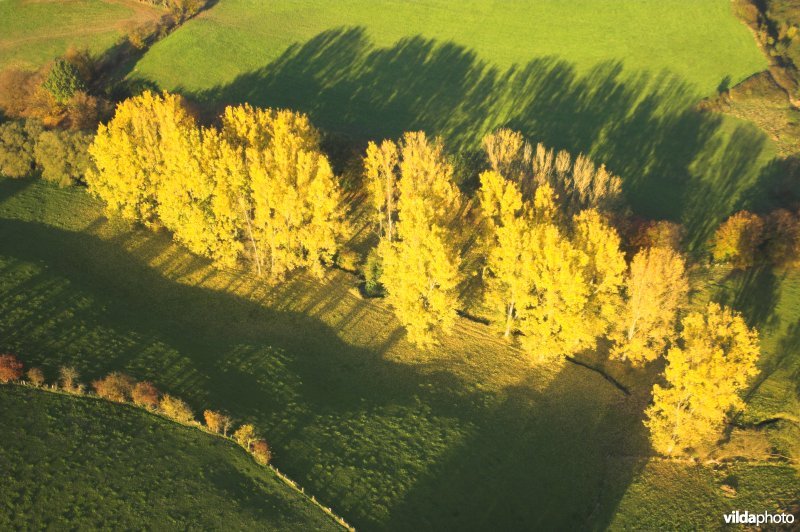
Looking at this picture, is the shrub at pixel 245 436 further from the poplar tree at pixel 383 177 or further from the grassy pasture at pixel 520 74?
the grassy pasture at pixel 520 74

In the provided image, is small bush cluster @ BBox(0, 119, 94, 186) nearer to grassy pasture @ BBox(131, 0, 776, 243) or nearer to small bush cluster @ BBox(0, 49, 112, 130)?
small bush cluster @ BBox(0, 49, 112, 130)

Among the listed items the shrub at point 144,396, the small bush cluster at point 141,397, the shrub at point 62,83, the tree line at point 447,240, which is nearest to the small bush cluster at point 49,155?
the tree line at point 447,240

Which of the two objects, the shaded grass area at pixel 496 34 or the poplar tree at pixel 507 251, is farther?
the shaded grass area at pixel 496 34

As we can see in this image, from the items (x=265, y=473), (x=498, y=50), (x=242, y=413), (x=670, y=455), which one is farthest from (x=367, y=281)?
(x=498, y=50)

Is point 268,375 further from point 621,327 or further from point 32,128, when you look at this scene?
point 32,128

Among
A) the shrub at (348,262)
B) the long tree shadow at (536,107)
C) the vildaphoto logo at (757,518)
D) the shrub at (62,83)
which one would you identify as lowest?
the vildaphoto logo at (757,518)
